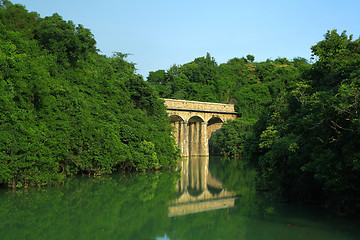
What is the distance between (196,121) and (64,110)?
91.9ft

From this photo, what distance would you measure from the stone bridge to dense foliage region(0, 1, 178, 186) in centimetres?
1502

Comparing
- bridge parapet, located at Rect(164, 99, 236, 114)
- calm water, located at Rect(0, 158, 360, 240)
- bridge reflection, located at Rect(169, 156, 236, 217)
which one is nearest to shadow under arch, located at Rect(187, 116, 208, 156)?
bridge parapet, located at Rect(164, 99, 236, 114)

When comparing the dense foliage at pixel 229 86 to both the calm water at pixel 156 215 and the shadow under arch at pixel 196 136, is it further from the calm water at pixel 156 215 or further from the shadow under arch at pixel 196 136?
the calm water at pixel 156 215

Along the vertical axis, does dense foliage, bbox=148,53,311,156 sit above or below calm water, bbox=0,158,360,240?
above

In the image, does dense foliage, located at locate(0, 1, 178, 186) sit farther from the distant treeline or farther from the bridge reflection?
the distant treeline

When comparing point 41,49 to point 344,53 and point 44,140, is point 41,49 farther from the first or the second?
point 344,53

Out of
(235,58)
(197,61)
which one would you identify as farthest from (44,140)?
(235,58)

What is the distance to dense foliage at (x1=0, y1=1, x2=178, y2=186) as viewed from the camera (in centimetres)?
1337

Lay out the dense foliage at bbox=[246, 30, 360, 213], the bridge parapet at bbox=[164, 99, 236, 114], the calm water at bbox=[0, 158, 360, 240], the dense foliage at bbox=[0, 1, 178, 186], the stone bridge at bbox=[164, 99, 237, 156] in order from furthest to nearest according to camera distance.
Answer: the stone bridge at bbox=[164, 99, 237, 156] < the bridge parapet at bbox=[164, 99, 236, 114] < the dense foliage at bbox=[0, 1, 178, 186] < the calm water at bbox=[0, 158, 360, 240] < the dense foliage at bbox=[246, 30, 360, 213]

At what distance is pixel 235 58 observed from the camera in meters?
59.3

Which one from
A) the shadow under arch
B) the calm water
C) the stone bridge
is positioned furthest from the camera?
the shadow under arch

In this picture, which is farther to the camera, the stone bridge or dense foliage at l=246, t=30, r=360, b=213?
the stone bridge

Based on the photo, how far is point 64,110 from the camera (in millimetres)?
16531

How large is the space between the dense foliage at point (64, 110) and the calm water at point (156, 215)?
1.44 m
